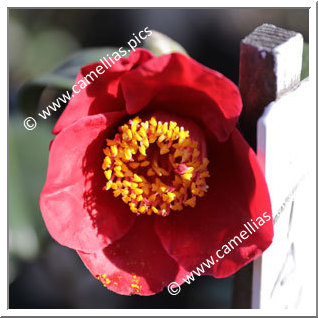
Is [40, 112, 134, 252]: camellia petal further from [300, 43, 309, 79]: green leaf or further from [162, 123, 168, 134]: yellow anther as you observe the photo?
[300, 43, 309, 79]: green leaf

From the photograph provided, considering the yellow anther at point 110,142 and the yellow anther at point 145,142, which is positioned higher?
the yellow anther at point 145,142

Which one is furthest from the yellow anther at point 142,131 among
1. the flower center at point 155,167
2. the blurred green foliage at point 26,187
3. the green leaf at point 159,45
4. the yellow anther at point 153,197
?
the blurred green foliage at point 26,187

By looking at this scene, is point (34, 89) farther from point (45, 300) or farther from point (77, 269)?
point (45, 300)

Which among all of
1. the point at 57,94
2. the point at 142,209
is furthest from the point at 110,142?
the point at 57,94

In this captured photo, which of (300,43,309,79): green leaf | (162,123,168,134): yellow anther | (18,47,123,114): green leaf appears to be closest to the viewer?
(162,123,168,134): yellow anther

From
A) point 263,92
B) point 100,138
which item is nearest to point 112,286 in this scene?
point 100,138

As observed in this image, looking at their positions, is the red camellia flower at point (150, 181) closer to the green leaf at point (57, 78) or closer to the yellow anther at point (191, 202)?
the yellow anther at point (191, 202)

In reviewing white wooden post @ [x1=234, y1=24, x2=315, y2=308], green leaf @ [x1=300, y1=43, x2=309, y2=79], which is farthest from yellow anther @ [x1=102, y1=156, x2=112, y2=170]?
green leaf @ [x1=300, y1=43, x2=309, y2=79]
